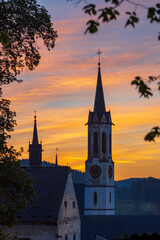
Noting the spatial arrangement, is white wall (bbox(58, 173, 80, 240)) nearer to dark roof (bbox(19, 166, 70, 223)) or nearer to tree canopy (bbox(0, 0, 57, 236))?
dark roof (bbox(19, 166, 70, 223))

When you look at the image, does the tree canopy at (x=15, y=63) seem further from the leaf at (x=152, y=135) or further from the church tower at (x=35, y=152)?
the church tower at (x=35, y=152)

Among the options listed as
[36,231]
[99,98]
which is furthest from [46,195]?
[99,98]

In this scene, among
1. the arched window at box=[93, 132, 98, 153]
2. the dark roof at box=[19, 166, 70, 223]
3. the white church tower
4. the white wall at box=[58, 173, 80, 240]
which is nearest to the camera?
the dark roof at box=[19, 166, 70, 223]

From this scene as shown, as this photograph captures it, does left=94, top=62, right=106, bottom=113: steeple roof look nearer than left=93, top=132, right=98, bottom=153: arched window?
No

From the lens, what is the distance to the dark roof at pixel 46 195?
40.8m

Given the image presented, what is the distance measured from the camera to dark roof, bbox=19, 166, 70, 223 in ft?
134

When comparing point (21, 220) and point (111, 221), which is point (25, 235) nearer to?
point (21, 220)

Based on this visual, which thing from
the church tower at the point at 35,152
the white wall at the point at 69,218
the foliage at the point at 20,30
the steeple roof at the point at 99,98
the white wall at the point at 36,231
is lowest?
the white wall at the point at 36,231

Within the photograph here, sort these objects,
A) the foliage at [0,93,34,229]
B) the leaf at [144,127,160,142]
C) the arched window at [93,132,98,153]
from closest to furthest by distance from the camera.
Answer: the leaf at [144,127,160,142] < the foliage at [0,93,34,229] < the arched window at [93,132,98,153]

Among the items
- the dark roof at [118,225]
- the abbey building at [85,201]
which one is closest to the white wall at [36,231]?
the abbey building at [85,201]

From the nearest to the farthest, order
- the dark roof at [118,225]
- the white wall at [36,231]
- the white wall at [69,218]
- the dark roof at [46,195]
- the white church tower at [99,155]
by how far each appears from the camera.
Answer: the white wall at [36,231]
the dark roof at [46,195]
the white wall at [69,218]
the dark roof at [118,225]
the white church tower at [99,155]

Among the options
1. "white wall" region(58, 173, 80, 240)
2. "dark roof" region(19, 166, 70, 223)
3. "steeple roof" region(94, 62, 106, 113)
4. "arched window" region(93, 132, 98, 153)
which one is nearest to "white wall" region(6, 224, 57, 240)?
"dark roof" region(19, 166, 70, 223)

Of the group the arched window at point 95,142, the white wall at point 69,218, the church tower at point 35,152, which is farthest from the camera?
the arched window at point 95,142

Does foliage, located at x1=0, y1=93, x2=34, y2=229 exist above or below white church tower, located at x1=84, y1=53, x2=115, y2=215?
below
